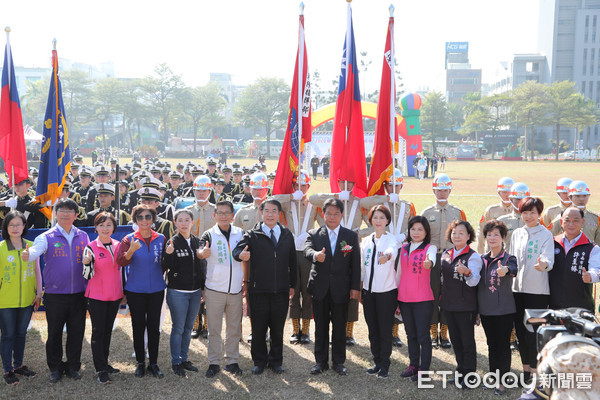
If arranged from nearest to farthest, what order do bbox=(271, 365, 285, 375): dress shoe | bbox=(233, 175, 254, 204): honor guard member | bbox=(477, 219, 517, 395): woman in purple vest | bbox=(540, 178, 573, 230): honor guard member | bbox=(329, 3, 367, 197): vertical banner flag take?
bbox=(477, 219, 517, 395): woman in purple vest < bbox=(271, 365, 285, 375): dress shoe < bbox=(329, 3, 367, 197): vertical banner flag < bbox=(540, 178, 573, 230): honor guard member < bbox=(233, 175, 254, 204): honor guard member

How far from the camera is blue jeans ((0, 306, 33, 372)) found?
5500 millimetres

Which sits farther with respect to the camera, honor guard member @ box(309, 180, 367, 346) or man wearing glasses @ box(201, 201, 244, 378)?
honor guard member @ box(309, 180, 367, 346)

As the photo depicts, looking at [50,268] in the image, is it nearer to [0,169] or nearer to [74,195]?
[74,195]

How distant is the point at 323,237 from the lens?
594cm

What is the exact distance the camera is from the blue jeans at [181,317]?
579cm

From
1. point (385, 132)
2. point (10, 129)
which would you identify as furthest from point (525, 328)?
point (10, 129)

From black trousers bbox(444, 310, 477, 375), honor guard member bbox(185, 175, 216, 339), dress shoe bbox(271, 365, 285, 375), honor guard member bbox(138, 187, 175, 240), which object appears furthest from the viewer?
honor guard member bbox(185, 175, 216, 339)

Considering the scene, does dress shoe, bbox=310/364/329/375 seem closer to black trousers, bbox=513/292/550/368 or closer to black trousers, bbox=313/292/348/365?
black trousers, bbox=313/292/348/365

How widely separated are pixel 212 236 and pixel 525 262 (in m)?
3.45

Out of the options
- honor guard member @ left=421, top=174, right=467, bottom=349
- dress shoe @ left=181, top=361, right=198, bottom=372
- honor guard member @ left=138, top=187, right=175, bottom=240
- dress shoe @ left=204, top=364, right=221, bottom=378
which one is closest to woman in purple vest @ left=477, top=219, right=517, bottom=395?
honor guard member @ left=421, top=174, right=467, bottom=349

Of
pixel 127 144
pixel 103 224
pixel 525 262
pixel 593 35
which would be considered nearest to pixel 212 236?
pixel 103 224

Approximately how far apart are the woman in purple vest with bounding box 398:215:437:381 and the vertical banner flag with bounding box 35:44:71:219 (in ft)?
16.9

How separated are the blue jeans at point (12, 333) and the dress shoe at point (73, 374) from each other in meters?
0.54

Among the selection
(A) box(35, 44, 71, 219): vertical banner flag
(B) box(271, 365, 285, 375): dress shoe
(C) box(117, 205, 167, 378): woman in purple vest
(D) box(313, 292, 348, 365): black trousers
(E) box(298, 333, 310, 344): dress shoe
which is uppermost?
(A) box(35, 44, 71, 219): vertical banner flag
